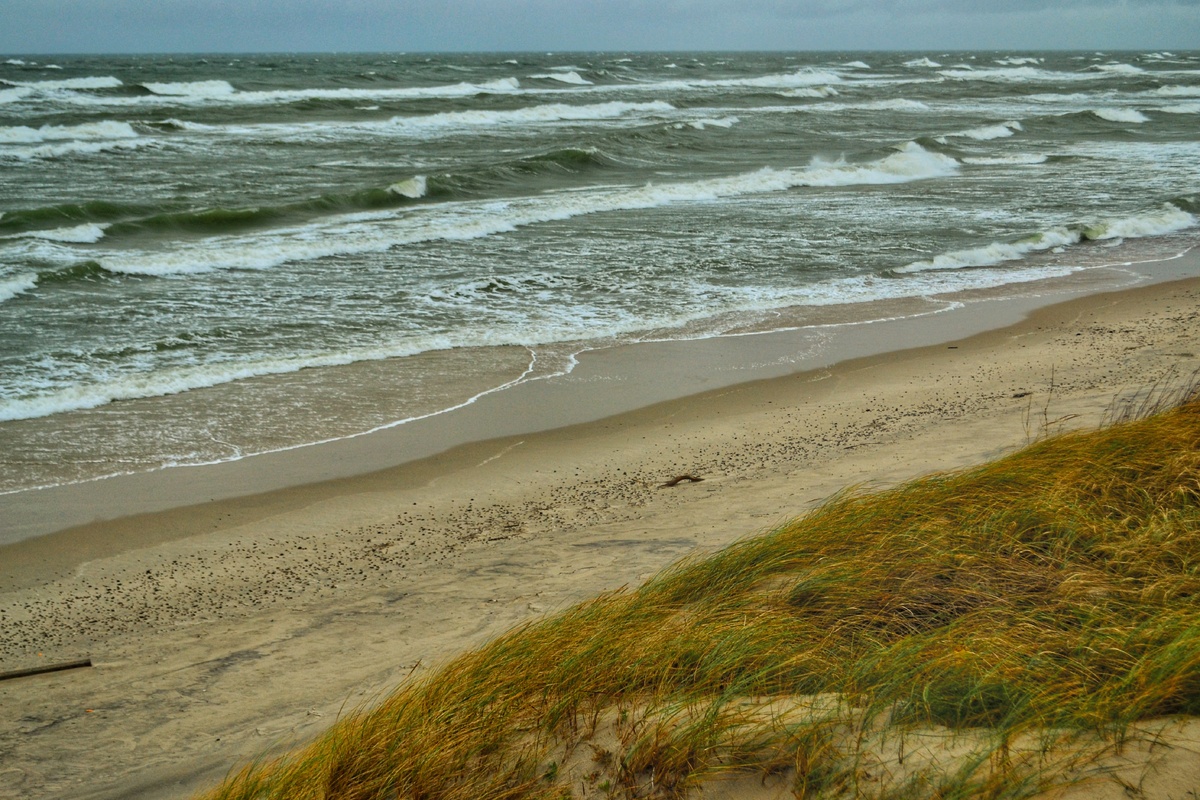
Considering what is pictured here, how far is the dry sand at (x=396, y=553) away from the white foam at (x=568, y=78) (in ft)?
190

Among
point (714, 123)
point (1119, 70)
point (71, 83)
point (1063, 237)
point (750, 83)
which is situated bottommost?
point (1063, 237)

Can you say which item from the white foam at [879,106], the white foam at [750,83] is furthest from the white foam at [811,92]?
the white foam at [879,106]

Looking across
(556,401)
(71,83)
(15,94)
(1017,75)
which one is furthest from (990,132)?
(1017,75)

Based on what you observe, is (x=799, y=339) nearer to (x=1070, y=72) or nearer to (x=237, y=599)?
(x=237, y=599)

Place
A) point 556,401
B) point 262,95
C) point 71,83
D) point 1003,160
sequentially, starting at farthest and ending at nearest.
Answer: point 71,83 < point 262,95 < point 1003,160 < point 556,401

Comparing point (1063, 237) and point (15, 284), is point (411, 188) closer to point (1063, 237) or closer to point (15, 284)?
point (15, 284)

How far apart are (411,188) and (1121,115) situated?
3096cm

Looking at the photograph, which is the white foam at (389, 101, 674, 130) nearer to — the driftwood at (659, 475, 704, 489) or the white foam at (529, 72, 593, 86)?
the white foam at (529, 72, 593, 86)

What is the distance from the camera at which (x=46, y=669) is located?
4441 mm

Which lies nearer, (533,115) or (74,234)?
(74,234)

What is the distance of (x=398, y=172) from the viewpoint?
23.1m

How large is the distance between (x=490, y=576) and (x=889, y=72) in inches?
3604

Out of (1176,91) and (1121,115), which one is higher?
(1176,91)

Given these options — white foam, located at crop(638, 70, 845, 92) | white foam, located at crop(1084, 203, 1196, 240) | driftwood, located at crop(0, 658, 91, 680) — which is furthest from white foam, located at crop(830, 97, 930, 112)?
driftwood, located at crop(0, 658, 91, 680)
